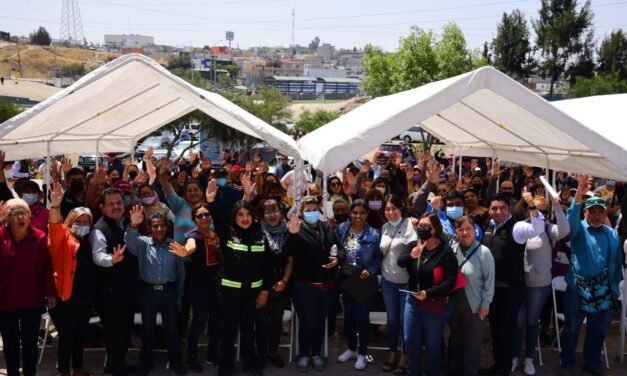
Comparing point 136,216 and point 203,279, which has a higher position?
point 136,216

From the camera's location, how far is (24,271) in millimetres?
5035

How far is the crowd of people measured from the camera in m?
5.22

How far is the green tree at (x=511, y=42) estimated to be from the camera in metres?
49.1

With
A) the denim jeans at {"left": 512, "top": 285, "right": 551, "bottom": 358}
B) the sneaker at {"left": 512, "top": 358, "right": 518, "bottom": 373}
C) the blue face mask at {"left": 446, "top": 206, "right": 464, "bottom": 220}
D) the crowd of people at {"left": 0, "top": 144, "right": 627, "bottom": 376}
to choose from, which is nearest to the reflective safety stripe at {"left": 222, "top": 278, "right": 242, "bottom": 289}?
the crowd of people at {"left": 0, "top": 144, "right": 627, "bottom": 376}

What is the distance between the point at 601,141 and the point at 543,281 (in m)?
1.46

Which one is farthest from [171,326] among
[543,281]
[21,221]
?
[543,281]

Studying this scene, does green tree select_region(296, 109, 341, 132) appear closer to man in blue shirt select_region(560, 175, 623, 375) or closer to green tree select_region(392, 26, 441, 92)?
green tree select_region(392, 26, 441, 92)

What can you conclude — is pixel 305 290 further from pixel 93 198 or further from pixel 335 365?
pixel 93 198

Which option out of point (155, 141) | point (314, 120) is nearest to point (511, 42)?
point (314, 120)

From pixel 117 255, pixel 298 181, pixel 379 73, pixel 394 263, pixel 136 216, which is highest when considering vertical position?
pixel 379 73

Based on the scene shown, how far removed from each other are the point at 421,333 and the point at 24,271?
3532 millimetres

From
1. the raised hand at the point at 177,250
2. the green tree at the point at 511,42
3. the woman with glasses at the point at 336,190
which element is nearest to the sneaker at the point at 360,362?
the raised hand at the point at 177,250

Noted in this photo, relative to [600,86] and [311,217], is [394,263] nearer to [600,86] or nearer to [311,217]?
[311,217]

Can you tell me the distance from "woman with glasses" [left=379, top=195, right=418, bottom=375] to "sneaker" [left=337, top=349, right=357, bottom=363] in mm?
509
